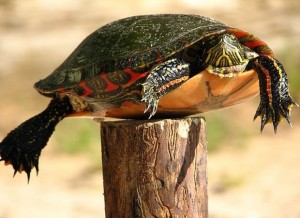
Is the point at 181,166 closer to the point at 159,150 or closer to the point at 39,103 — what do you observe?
the point at 159,150

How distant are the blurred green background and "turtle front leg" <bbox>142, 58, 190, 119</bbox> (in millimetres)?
2452

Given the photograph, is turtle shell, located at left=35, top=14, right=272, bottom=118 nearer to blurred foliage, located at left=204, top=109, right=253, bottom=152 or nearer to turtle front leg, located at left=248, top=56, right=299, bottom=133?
turtle front leg, located at left=248, top=56, right=299, bottom=133

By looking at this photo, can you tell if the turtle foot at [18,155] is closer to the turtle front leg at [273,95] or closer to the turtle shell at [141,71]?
the turtle shell at [141,71]

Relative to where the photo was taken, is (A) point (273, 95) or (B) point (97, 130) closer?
(A) point (273, 95)

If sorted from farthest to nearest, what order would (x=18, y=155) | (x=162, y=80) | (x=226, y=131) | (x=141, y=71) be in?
(x=226, y=131), (x=18, y=155), (x=141, y=71), (x=162, y=80)

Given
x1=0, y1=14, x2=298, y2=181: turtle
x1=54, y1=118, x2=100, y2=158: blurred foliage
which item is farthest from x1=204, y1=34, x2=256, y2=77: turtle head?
x1=54, y1=118, x2=100, y2=158: blurred foliage

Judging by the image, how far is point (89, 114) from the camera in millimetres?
2959

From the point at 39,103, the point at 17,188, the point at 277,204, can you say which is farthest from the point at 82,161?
the point at 277,204

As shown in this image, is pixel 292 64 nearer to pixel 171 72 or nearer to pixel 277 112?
pixel 277 112

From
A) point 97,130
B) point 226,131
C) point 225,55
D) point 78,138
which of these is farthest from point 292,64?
point 225,55

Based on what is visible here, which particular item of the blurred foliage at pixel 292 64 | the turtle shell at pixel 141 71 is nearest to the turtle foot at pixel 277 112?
the turtle shell at pixel 141 71

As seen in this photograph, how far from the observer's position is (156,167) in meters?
2.62

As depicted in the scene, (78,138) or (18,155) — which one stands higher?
(78,138)

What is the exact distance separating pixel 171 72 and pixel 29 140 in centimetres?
89
